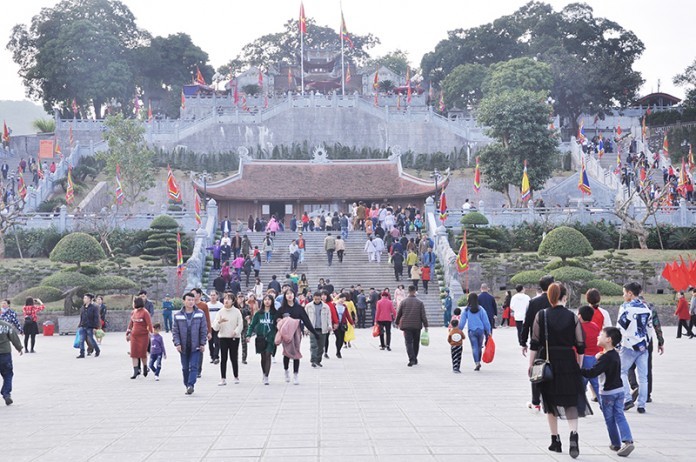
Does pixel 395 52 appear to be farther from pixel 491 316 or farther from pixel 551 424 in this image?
pixel 551 424

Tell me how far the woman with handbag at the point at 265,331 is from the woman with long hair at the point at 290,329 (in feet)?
0.53

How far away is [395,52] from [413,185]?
51412 mm

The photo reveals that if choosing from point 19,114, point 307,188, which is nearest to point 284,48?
point 307,188

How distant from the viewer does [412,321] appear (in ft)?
57.5

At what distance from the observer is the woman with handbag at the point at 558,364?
368 inches

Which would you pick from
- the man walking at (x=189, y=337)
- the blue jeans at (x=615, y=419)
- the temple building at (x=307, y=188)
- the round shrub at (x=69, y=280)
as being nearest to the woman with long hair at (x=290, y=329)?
the man walking at (x=189, y=337)

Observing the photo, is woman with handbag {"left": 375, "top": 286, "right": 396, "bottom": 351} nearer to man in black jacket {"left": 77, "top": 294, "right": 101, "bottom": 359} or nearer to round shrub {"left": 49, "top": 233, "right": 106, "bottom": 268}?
man in black jacket {"left": 77, "top": 294, "right": 101, "bottom": 359}

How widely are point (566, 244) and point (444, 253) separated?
4.61 metres

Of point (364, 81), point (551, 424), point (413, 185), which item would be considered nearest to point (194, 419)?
point (551, 424)

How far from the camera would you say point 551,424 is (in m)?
9.38

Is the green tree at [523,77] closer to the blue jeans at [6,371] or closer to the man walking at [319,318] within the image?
the man walking at [319,318]

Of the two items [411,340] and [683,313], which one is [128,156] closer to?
[683,313]

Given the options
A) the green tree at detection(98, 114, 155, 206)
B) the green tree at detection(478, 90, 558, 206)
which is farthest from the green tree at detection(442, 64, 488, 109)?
the green tree at detection(98, 114, 155, 206)

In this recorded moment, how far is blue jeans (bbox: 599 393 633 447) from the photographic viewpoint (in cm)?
931
